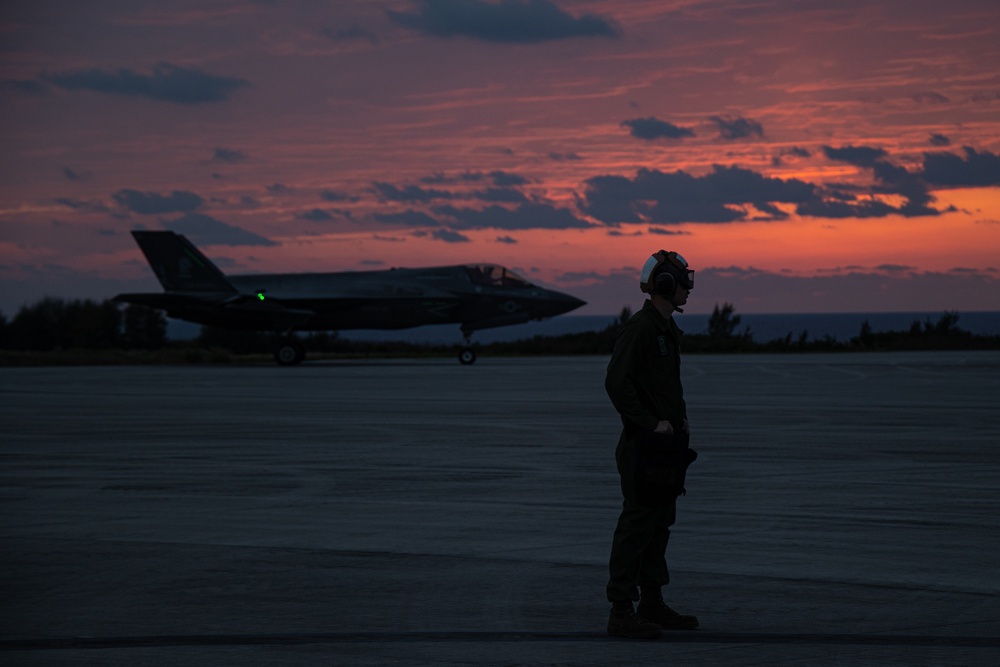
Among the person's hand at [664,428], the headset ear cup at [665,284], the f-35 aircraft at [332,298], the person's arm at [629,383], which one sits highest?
the f-35 aircraft at [332,298]

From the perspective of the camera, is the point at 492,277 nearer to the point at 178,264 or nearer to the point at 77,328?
the point at 178,264

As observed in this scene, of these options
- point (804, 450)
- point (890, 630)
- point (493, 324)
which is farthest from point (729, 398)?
point (493, 324)

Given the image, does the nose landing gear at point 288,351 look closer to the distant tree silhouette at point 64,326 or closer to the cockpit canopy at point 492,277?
the cockpit canopy at point 492,277

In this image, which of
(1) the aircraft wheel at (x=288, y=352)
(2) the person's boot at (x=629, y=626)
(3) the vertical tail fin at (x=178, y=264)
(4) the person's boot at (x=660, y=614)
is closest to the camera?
(2) the person's boot at (x=629, y=626)

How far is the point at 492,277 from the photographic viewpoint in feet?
145

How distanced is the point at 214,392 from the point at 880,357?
81.1 feet

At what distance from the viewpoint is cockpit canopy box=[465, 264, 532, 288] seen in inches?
1730

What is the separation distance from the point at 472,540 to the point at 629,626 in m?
2.69

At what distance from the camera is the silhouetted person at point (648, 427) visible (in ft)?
21.4

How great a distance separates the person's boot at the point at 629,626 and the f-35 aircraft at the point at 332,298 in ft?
121

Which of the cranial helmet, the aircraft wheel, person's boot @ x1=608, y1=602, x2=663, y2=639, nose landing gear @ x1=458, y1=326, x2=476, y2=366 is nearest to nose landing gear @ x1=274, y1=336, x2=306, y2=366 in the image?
the aircraft wheel

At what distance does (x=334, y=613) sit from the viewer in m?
6.64

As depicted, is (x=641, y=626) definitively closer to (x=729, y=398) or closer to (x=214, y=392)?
(x=729, y=398)

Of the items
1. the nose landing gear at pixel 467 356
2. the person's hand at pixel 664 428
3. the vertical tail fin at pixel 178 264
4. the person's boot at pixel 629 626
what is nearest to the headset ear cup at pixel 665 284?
the person's hand at pixel 664 428
